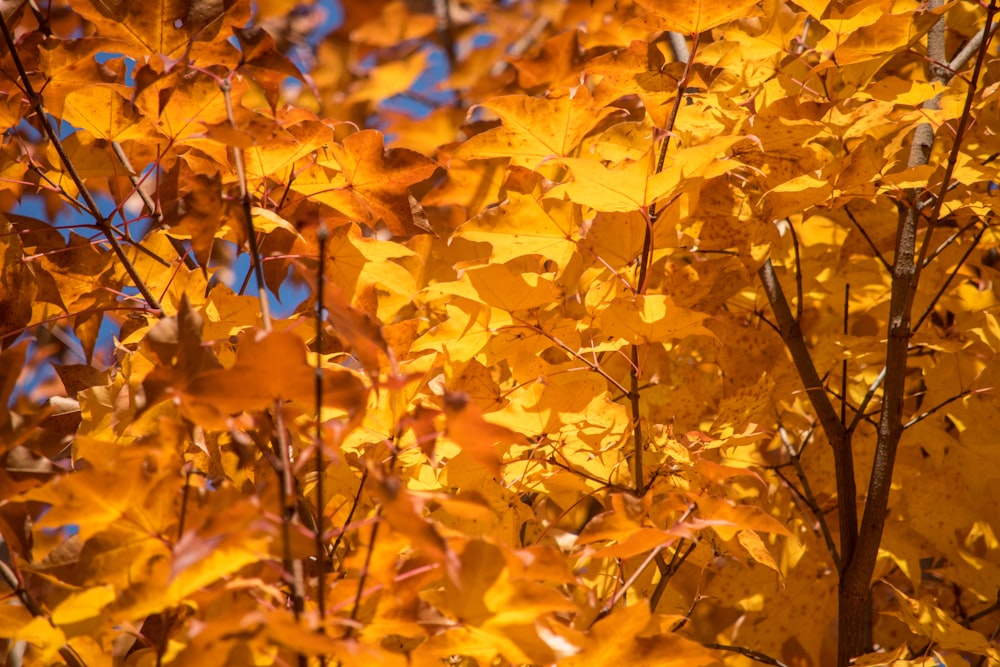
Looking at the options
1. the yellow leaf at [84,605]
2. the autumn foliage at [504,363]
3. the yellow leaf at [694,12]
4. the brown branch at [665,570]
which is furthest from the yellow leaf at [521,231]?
the yellow leaf at [84,605]

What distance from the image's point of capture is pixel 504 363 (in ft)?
3.95

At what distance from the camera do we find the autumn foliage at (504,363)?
63cm

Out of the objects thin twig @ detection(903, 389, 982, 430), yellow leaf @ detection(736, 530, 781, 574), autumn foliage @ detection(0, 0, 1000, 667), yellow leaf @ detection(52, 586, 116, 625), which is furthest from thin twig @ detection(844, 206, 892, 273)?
yellow leaf @ detection(52, 586, 116, 625)

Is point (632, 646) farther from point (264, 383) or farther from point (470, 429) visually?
point (264, 383)

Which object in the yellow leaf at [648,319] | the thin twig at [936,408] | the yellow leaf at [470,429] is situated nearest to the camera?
the yellow leaf at [470,429]

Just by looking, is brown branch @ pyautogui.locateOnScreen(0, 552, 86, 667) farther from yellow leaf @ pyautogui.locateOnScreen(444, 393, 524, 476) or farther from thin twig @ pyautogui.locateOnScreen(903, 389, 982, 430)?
thin twig @ pyautogui.locateOnScreen(903, 389, 982, 430)

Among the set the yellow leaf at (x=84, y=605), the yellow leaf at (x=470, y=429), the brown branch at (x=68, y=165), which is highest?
the brown branch at (x=68, y=165)

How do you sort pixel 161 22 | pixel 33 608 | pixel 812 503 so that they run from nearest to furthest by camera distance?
pixel 33 608 < pixel 161 22 < pixel 812 503

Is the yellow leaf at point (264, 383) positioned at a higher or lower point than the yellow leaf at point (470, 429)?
higher

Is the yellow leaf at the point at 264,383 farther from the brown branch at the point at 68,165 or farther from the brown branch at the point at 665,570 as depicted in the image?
the brown branch at the point at 665,570

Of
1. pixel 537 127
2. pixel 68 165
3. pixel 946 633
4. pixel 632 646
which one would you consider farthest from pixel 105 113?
pixel 946 633

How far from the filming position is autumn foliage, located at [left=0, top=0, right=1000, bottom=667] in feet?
2.07

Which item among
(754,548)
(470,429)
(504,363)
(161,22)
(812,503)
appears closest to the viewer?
(470,429)

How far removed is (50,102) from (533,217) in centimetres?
56
